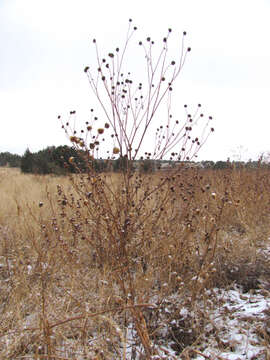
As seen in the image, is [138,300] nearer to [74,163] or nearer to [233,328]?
[233,328]

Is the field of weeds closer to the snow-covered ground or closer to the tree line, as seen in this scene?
the snow-covered ground

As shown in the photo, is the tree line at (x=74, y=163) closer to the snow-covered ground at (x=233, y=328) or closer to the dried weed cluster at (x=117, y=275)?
the dried weed cluster at (x=117, y=275)

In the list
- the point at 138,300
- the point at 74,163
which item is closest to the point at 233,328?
the point at 138,300

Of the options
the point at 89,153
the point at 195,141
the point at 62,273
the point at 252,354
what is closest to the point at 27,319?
the point at 62,273

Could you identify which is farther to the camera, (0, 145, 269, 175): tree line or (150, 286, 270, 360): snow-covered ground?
(0, 145, 269, 175): tree line

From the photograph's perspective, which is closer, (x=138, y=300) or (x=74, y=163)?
(x=138, y=300)

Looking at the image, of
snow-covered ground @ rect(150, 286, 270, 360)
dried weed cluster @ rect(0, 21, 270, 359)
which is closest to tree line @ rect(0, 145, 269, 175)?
dried weed cluster @ rect(0, 21, 270, 359)

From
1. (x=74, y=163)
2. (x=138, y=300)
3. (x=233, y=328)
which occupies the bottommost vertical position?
(x=233, y=328)

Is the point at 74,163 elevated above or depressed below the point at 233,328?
above

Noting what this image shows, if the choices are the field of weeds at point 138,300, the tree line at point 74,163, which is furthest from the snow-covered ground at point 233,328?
the tree line at point 74,163

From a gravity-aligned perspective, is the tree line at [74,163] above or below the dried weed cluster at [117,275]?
above

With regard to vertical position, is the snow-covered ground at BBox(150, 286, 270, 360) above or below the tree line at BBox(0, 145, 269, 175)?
below

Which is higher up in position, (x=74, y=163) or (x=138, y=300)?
(x=74, y=163)

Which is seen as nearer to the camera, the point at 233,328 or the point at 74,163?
the point at 233,328
